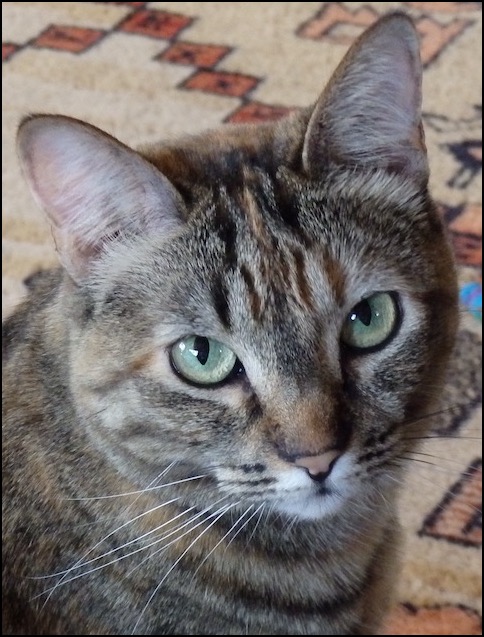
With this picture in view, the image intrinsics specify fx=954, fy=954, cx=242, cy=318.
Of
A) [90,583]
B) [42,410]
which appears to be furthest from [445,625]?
[42,410]

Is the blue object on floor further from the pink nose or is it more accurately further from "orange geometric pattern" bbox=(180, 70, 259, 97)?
the pink nose

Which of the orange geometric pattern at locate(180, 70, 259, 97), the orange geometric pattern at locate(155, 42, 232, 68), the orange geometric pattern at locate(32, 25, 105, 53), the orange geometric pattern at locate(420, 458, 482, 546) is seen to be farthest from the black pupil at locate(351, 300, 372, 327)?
the orange geometric pattern at locate(32, 25, 105, 53)

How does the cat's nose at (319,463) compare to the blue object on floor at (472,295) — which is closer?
the cat's nose at (319,463)

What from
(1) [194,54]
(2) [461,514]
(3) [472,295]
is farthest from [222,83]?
(2) [461,514]

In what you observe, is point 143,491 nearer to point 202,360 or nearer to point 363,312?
point 202,360

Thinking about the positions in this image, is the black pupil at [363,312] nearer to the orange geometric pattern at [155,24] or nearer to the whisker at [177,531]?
the whisker at [177,531]

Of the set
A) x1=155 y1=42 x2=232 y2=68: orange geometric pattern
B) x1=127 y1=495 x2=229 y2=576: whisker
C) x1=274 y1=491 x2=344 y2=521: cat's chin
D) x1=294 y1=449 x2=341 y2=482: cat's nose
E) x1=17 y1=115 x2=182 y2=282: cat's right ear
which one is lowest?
x1=127 y1=495 x2=229 y2=576: whisker

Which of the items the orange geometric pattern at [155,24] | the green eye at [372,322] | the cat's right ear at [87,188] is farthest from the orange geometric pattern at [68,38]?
the green eye at [372,322]

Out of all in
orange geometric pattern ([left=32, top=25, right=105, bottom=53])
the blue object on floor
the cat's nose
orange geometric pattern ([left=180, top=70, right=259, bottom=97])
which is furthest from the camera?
orange geometric pattern ([left=32, top=25, right=105, bottom=53])
